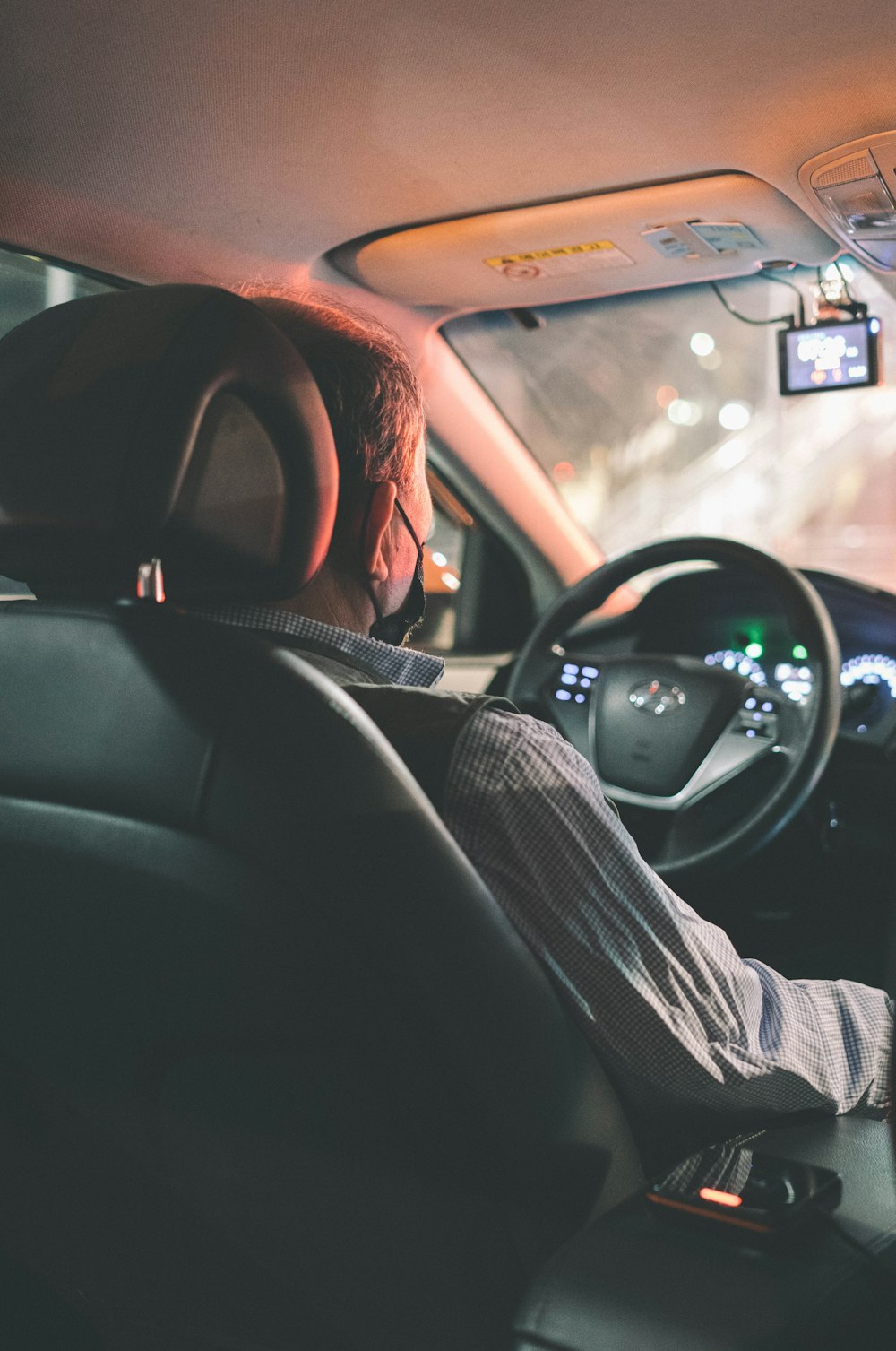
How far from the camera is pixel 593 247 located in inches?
110

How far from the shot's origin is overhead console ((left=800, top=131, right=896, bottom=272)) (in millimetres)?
2248

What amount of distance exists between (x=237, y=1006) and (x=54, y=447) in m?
0.50

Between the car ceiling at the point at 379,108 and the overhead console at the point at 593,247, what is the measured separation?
0.18ft

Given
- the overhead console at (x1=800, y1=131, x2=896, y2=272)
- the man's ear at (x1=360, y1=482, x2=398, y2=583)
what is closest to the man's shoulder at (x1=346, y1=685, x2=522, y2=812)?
the man's ear at (x1=360, y1=482, x2=398, y2=583)

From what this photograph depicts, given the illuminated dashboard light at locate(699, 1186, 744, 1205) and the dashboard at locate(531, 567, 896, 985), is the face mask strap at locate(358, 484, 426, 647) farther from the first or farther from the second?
the dashboard at locate(531, 567, 896, 985)

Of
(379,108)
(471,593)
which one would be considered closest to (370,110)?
(379,108)

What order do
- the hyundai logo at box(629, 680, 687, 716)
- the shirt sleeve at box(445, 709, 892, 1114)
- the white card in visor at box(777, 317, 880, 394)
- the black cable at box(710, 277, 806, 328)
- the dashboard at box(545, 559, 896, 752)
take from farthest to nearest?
1. the black cable at box(710, 277, 806, 328)
2. the white card in visor at box(777, 317, 880, 394)
3. the dashboard at box(545, 559, 896, 752)
4. the hyundai logo at box(629, 680, 687, 716)
5. the shirt sleeve at box(445, 709, 892, 1114)

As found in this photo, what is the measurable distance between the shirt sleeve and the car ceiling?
4.67ft

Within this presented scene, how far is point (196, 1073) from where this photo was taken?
105 cm

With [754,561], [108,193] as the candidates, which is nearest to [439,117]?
[108,193]

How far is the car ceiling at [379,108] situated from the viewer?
78.0 inches

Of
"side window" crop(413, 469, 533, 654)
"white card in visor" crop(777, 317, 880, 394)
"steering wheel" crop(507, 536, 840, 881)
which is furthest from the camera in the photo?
"side window" crop(413, 469, 533, 654)

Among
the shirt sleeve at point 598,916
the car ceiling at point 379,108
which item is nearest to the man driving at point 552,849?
the shirt sleeve at point 598,916

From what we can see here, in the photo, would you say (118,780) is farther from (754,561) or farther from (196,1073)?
(754,561)
